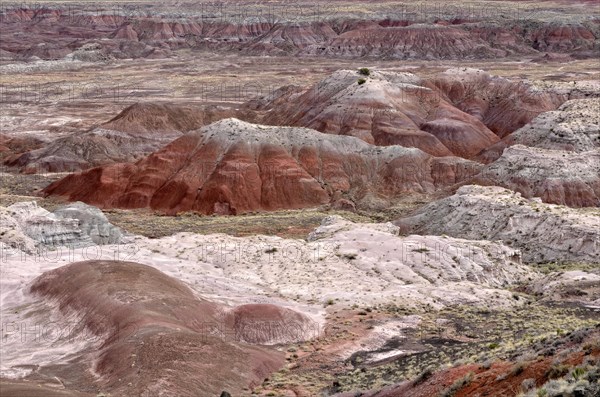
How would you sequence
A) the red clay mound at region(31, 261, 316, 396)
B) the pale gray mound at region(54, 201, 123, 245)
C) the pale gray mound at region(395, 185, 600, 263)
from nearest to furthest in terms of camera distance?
the red clay mound at region(31, 261, 316, 396)
the pale gray mound at region(395, 185, 600, 263)
the pale gray mound at region(54, 201, 123, 245)

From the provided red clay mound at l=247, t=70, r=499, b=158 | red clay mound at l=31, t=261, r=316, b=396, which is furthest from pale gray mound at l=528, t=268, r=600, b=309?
red clay mound at l=247, t=70, r=499, b=158

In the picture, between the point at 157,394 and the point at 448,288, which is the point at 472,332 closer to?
the point at 448,288

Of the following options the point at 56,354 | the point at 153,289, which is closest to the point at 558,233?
the point at 153,289

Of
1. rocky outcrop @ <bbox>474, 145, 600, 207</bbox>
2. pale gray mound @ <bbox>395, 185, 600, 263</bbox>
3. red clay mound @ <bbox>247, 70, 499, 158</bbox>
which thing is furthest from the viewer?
red clay mound @ <bbox>247, 70, 499, 158</bbox>

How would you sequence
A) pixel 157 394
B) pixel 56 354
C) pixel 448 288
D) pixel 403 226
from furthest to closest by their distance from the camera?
pixel 403 226
pixel 448 288
pixel 56 354
pixel 157 394

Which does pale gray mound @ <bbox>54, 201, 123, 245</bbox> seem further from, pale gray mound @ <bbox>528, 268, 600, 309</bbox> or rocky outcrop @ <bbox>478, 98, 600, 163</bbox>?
rocky outcrop @ <bbox>478, 98, 600, 163</bbox>

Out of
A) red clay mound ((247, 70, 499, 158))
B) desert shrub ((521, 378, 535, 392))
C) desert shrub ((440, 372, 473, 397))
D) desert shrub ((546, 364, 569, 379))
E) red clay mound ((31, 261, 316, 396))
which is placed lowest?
red clay mound ((247, 70, 499, 158))

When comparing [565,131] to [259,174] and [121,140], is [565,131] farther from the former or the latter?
[121,140]
